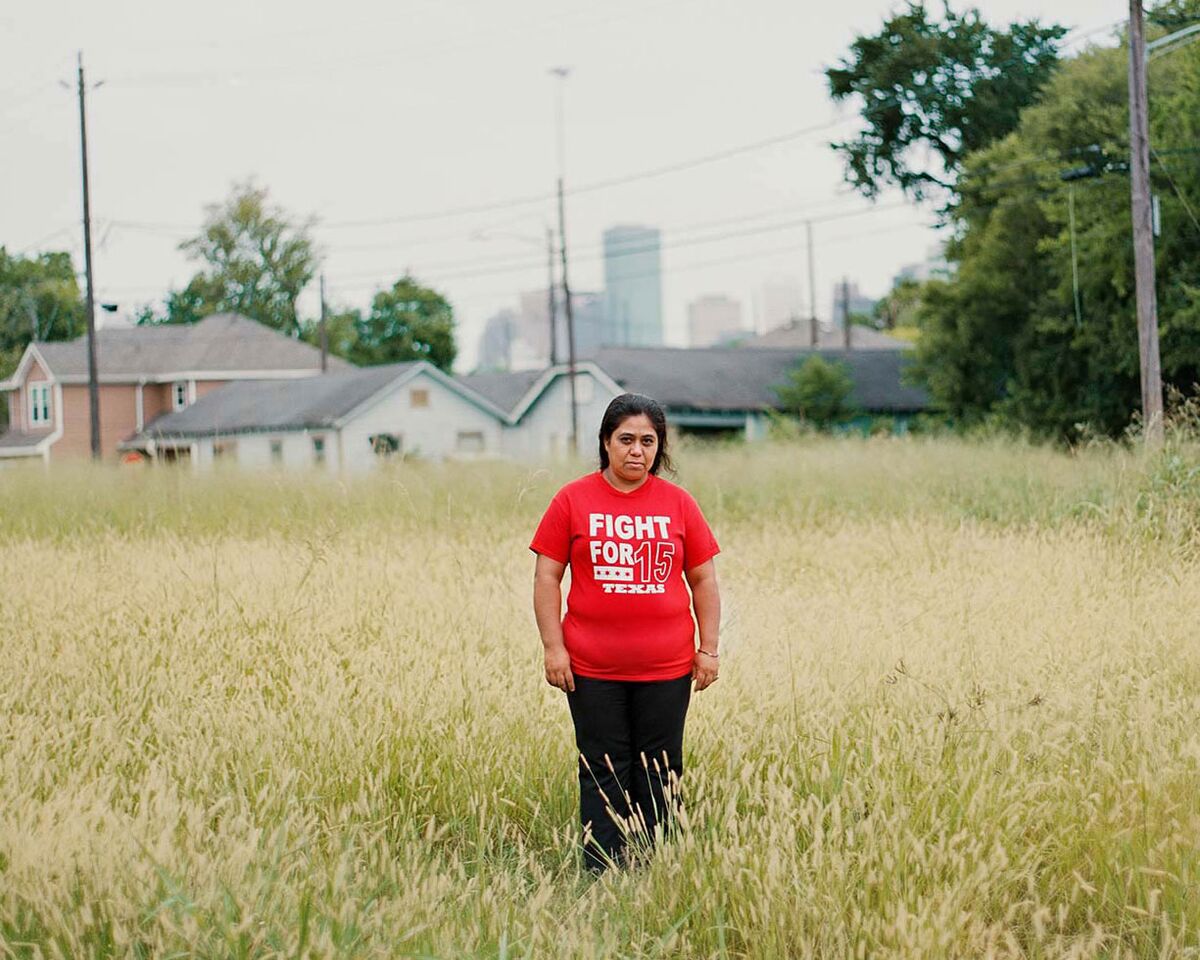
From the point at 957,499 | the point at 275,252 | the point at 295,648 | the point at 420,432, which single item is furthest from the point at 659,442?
the point at 275,252

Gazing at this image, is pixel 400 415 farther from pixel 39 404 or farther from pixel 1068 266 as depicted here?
pixel 1068 266

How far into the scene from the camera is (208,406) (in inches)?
2141

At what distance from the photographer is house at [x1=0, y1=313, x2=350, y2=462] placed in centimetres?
5528

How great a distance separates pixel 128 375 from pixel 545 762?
5488 centimetres

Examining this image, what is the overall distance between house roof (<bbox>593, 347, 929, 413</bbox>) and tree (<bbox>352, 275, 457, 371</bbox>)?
17.2m

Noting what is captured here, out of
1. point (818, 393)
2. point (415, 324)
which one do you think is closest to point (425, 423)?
point (818, 393)

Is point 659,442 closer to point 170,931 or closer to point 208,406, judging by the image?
point 170,931

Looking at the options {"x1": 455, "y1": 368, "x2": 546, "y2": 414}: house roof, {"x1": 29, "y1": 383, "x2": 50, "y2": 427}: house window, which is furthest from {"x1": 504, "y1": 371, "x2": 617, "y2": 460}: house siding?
{"x1": 29, "y1": 383, "x2": 50, "y2": 427}: house window

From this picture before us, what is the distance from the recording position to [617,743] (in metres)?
4.91

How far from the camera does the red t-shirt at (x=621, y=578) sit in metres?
4.81

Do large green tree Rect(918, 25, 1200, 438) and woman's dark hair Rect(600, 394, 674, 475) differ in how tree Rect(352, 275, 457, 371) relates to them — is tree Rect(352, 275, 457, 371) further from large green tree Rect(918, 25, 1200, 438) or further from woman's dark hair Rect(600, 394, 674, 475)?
woman's dark hair Rect(600, 394, 674, 475)

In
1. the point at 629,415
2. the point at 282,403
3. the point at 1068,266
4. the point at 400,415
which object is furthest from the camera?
the point at 282,403

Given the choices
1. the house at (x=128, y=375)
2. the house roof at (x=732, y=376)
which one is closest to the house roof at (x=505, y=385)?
the house roof at (x=732, y=376)

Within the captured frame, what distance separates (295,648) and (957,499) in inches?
380
